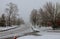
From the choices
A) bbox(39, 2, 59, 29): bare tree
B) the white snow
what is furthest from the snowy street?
bbox(39, 2, 59, 29): bare tree

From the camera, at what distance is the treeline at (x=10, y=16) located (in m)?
4.68

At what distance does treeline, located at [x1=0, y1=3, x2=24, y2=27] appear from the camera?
4680mm

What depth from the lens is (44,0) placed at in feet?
15.6

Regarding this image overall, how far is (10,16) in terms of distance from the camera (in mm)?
4699

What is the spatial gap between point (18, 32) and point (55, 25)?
43.5 inches

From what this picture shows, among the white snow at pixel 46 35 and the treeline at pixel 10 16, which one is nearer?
the white snow at pixel 46 35

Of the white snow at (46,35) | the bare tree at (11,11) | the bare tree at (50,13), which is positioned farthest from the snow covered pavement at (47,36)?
the bare tree at (11,11)

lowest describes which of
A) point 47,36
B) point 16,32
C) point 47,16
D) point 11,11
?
point 47,36

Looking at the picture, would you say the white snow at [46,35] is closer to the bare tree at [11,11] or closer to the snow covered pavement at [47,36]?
the snow covered pavement at [47,36]

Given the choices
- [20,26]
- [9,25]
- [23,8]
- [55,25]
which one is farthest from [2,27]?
[55,25]

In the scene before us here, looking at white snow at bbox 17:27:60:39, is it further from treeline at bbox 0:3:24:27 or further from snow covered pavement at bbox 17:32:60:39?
treeline at bbox 0:3:24:27

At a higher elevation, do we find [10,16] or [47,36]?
[10,16]

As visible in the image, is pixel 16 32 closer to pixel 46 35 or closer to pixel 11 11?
pixel 11 11

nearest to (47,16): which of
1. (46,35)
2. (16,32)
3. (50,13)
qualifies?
(50,13)
